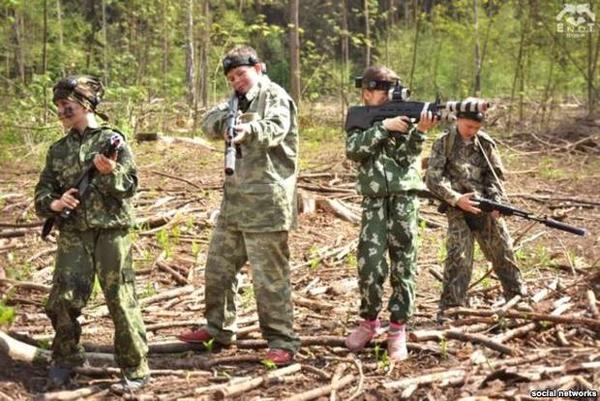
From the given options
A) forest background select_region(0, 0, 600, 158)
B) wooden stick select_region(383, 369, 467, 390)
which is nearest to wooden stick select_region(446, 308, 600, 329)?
wooden stick select_region(383, 369, 467, 390)

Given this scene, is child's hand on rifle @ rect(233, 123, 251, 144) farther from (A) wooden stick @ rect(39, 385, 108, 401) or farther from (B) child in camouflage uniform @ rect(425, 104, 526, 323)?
(B) child in camouflage uniform @ rect(425, 104, 526, 323)

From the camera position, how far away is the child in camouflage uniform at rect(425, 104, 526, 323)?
584cm

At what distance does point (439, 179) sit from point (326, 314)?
5.04 ft

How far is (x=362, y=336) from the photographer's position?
4980 mm

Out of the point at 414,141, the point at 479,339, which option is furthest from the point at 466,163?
the point at 479,339

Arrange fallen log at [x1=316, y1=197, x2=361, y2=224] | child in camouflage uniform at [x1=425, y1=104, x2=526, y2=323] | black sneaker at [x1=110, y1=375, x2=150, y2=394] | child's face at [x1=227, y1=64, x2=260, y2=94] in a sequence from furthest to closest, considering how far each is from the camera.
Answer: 1. fallen log at [x1=316, y1=197, x2=361, y2=224]
2. child in camouflage uniform at [x1=425, y1=104, x2=526, y2=323]
3. child's face at [x1=227, y1=64, x2=260, y2=94]
4. black sneaker at [x1=110, y1=375, x2=150, y2=394]

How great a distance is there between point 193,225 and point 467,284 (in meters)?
3.96

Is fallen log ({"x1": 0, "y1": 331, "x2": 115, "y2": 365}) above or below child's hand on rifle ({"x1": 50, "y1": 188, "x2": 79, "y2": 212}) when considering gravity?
below

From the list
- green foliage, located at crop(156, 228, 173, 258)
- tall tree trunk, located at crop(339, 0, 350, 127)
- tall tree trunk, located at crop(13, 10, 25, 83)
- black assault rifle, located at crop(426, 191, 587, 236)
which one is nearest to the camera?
black assault rifle, located at crop(426, 191, 587, 236)

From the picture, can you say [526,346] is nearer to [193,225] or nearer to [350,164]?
[193,225]

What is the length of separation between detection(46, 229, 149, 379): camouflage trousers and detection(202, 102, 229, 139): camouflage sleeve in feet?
2.98

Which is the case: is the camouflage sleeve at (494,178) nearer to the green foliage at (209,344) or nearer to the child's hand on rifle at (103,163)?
the green foliage at (209,344)

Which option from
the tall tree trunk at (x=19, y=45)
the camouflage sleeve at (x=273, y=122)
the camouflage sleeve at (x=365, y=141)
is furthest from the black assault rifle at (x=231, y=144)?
the tall tree trunk at (x=19, y=45)

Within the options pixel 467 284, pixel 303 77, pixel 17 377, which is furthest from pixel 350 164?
pixel 303 77
